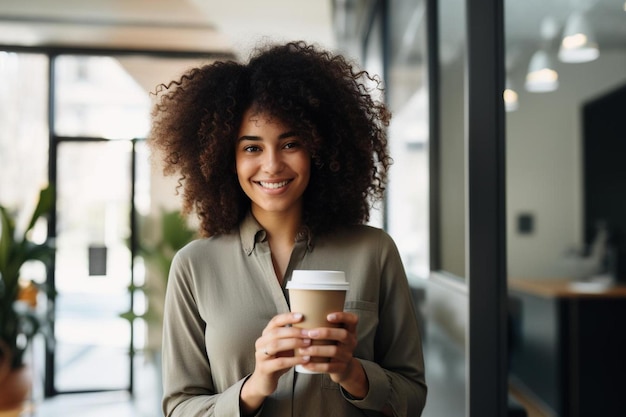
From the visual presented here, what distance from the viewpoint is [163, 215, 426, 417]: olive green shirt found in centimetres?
119

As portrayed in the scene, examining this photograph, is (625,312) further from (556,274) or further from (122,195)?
(122,195)

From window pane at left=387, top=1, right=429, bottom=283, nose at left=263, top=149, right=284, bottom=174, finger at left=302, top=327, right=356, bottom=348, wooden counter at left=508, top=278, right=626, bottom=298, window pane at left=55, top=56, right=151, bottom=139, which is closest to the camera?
finger at left=302, top=327, right=356, bottom=348

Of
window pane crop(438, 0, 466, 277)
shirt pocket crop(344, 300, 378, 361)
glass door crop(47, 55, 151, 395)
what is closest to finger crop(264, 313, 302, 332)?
shirt pocket crop(344, 300, 378, 361)

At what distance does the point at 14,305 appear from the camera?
523 cm

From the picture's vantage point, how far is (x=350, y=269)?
48.9 inches

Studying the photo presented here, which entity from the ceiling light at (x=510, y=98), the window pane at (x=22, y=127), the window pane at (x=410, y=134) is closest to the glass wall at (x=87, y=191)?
the window pane at (x=22, y=127)

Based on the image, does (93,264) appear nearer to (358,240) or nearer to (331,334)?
(358,240)

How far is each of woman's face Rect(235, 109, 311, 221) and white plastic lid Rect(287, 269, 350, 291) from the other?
249mm

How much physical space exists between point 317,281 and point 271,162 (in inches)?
11.7

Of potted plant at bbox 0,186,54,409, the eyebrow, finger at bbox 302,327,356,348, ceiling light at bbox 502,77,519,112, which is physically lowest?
potted plant at bbox 0,186,54,409

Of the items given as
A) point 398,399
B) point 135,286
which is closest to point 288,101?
point 398,399

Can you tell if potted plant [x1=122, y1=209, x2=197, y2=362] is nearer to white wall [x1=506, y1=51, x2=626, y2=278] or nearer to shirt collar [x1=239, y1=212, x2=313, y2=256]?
white wall [x1=506, y1=51, x2=626, y2=278]

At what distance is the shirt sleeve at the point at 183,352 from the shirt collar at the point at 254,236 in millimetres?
118

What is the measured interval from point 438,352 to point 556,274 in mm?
429
